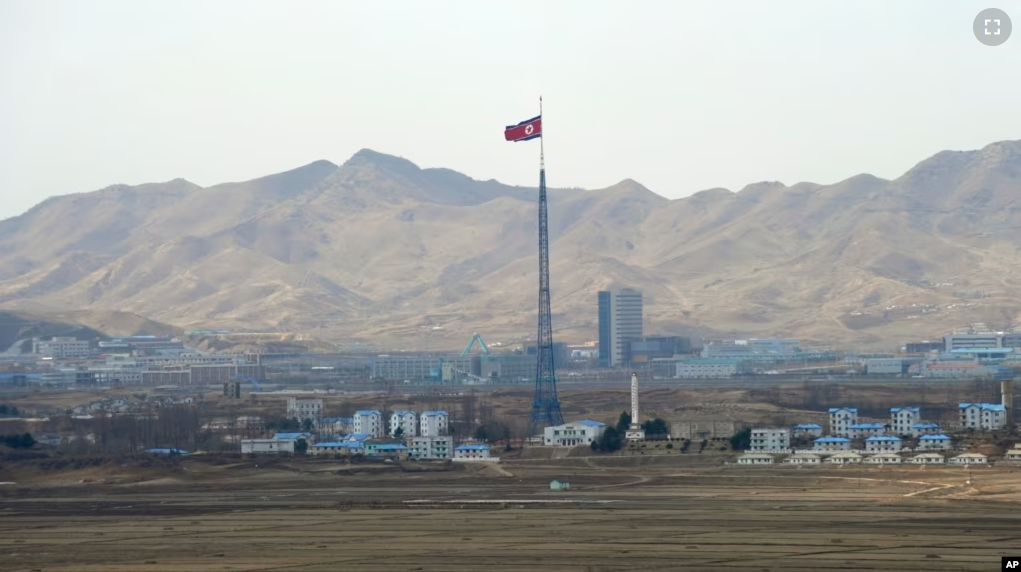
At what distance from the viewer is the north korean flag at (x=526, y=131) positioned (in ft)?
274

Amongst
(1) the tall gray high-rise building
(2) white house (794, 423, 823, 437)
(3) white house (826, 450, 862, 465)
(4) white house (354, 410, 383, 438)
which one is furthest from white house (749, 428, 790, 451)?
(1) the tall gray high-rise building

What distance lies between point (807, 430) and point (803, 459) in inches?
475

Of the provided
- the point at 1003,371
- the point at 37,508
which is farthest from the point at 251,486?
the point at 1003,371

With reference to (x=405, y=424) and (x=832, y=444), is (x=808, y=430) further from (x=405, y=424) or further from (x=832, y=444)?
(x=405, y=424)

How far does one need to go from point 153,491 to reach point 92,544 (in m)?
17.4

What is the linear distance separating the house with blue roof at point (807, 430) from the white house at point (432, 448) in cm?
1587

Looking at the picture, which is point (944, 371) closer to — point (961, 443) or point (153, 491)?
point (961, 443)

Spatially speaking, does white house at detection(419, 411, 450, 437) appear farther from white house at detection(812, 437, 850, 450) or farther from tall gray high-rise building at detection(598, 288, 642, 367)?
tall gray high-rise building at detection(598, 288, 642, 367)

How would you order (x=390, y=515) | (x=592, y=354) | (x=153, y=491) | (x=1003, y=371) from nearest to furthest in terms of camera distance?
(x=390, y=515) → (x=153, y=491) → (x=1003, y=371) → (x=592, y=354)

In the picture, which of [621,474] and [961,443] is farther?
[961,443]

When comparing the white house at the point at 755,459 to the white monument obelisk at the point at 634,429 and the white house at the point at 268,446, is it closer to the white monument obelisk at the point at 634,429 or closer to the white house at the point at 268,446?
the white monument obelisk at the point at 634,429

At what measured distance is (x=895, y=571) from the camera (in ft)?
133

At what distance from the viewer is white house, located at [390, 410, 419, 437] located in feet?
302

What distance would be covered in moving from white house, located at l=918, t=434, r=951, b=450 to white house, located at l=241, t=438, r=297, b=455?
92.4 ft
